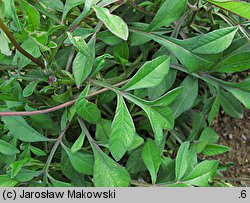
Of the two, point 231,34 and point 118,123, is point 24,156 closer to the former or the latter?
point 118,123

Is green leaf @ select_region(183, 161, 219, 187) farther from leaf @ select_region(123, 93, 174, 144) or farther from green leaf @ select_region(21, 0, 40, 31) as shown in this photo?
green leaf @ select_region(21, 0, 40, 31)

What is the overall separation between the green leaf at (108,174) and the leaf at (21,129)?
0.13 metres

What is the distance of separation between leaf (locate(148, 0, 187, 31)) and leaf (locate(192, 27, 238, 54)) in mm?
60

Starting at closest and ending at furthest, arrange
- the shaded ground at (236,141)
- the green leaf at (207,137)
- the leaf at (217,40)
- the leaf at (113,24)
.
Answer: the leaf at (113,24), the leaf at (217,40), the green leaf at (207,137), the shaded ground at (236,141)

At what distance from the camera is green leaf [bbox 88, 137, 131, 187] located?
691 mm

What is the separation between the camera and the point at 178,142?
3.01 feet

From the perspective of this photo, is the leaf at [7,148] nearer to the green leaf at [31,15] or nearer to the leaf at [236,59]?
the green leaf at [31,15]

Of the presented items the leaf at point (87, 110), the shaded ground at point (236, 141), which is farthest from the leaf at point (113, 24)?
the shaded ground at point (236, 141)

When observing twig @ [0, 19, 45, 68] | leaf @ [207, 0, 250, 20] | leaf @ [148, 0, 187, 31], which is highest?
leaf @ [148, 0, 187, 31]

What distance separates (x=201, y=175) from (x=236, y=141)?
32cm

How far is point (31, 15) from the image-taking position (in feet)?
1.81

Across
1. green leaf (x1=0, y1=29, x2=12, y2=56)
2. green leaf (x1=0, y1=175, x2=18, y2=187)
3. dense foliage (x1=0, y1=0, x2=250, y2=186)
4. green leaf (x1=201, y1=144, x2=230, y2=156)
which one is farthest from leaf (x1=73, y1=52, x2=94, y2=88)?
green leaf (x1=201, y1=144, x2=230, y2=156)

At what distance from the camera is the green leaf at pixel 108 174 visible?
0.69 metres

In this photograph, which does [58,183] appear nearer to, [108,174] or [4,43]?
[108,174]
